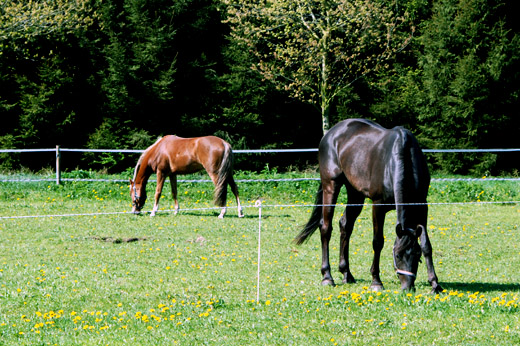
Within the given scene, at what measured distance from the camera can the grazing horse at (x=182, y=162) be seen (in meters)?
14.2

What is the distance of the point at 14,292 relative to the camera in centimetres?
757

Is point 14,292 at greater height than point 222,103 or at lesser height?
lesser

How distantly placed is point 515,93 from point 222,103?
11.0m

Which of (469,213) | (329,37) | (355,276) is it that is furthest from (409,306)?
(329,37)

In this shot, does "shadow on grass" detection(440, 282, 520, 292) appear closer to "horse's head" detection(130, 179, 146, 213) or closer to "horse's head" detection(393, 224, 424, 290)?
"horse's head" detection(393, 224, 424, 290)

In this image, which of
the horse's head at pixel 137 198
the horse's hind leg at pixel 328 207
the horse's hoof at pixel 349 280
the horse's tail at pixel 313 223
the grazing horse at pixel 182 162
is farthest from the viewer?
the horse's head at pixel 137 198

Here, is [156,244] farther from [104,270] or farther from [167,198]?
[167,198]

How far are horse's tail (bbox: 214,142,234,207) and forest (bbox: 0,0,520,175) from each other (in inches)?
423

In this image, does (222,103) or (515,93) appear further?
(222,103)

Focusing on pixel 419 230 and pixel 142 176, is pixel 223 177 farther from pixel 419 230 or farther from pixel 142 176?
pixel 419 230

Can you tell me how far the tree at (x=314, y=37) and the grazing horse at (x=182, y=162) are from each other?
1006 centimetres

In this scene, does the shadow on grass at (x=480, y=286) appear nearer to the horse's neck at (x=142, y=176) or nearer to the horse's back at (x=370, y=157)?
the horse's back at (x=370, y=157)

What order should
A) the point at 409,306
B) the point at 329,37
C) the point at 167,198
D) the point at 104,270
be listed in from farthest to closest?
the point at 329,37 → the point at 167,198 → the point at 104,270 → the point at 409,306

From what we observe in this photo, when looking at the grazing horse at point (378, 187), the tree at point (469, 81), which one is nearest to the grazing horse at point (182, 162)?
the grazing horse at point (378, 187)
